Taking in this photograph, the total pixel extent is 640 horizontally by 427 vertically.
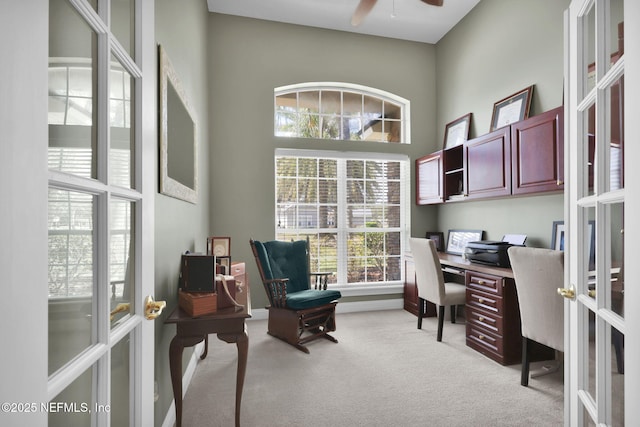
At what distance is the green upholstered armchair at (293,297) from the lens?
308 centimetres

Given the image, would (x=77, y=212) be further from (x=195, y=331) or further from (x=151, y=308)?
(x=195, y=331)

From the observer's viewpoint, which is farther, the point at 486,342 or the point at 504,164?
the point at 504,164

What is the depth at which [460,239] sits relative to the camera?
13.4ft

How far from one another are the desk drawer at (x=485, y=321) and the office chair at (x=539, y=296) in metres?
0.29

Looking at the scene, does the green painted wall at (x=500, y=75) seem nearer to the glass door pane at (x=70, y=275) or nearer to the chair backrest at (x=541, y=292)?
the chair backrest at (x=541, y=292)

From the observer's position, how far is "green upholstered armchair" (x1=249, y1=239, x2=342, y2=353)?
3.08m

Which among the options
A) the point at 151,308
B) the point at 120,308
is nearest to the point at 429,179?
the point at 151,308

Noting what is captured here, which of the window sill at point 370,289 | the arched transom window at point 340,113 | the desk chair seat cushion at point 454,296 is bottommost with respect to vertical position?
the window sill at point 370,289

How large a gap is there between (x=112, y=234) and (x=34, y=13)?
50cm

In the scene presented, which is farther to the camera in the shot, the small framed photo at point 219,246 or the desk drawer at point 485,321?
the small framed photo at point 219,246

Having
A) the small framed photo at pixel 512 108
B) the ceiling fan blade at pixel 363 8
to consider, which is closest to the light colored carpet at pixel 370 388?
the small framed photo at pixel 512 108

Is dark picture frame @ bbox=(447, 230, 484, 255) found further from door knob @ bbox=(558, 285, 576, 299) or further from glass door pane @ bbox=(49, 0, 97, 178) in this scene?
glass door pane @ bbox=(49, 0, 97, 178)

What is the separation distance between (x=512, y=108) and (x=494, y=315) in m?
2.08

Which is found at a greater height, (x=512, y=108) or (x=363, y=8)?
(x=363, y=8)
